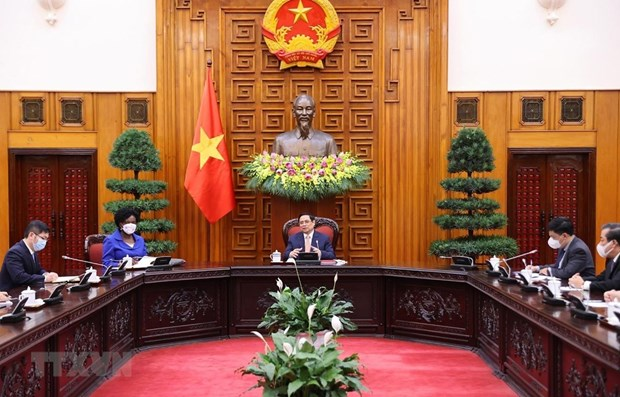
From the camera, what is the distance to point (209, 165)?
8.17 meters

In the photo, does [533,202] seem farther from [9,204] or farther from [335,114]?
[9,204]

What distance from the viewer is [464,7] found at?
848 cm

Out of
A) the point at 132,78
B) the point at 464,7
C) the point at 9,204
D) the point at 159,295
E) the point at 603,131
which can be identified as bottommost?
the point at 159,295

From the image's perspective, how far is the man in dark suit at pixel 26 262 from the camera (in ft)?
16.6

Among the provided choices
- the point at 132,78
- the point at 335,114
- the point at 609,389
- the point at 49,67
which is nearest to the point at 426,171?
the point at 335,114

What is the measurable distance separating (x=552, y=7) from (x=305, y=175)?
3.51 meters

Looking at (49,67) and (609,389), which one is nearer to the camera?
(609,389)

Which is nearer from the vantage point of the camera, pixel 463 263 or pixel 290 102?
pixel 463 263

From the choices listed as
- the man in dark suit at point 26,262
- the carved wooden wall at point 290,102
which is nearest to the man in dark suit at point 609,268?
the man in dark suit at point 26,262

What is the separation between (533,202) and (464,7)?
2386 millimetres

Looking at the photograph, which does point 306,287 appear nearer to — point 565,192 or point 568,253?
point 568,253

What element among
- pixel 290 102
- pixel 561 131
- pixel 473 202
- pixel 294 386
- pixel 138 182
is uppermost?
pixel 290 102

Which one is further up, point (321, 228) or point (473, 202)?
point (473, 202)

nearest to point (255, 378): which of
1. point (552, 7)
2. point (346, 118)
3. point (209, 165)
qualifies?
point (209, 165)
